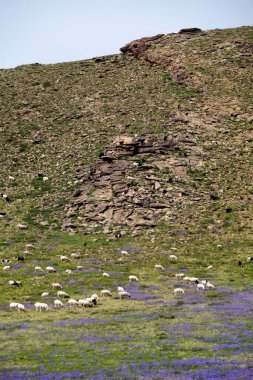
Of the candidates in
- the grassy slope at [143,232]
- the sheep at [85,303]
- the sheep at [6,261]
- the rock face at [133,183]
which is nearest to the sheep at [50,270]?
the grassy slope at [143,232]

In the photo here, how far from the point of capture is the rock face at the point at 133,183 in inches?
2387

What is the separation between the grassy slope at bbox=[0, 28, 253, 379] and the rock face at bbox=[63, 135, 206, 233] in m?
2.23

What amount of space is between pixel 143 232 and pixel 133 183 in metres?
9.41

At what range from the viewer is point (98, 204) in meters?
62.7

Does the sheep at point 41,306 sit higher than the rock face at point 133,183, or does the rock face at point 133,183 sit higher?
the rock face at point 133,183

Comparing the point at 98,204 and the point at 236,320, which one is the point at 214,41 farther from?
the point at 236,320

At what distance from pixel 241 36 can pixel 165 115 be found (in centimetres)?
3364

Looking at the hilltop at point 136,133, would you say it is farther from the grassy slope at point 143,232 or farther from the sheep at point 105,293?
the sheep at point 105,293

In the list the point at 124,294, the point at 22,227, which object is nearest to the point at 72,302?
the point at 124,294

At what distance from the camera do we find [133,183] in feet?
213

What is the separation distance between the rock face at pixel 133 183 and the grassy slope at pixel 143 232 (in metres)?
2.23

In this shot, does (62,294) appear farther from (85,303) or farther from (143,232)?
(143,232)

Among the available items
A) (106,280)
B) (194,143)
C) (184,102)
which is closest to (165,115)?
(184,102)

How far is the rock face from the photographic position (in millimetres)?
60625
